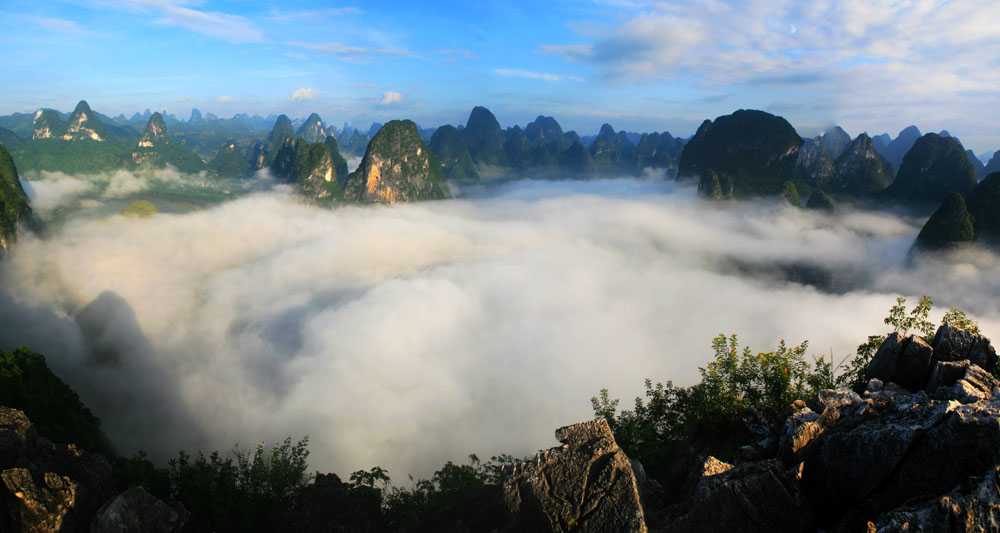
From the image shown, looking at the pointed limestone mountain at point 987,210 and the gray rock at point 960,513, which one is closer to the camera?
the gray rock at point 960,513

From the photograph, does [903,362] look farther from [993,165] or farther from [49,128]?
[49,128]

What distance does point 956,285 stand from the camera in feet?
168

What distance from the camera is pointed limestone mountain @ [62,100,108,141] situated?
155750mm

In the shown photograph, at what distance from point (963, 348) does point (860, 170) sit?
3826 inches

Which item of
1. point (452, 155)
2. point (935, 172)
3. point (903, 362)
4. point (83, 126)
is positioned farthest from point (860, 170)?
point (83, 126)

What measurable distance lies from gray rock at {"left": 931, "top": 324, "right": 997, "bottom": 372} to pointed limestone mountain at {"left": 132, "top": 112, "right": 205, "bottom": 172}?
191 m

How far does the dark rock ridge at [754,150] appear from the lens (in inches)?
3482

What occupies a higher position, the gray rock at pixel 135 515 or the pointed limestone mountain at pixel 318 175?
the pointed limestone mountain at pixel 318 175

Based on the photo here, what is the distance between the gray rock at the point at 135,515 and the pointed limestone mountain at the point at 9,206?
63842mm

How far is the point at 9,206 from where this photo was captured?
5700 centimetres

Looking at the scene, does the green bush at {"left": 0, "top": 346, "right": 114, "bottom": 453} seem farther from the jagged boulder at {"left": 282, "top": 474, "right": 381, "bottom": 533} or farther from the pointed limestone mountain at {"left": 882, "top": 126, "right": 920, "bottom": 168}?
the pointed limestone mountain at {"left": 882, "top": 126, "right": 920, "bottom": 168}

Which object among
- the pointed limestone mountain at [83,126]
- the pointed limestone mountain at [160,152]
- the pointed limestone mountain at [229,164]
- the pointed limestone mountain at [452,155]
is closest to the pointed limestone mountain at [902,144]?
the pointed limestone mountain at [452,155]

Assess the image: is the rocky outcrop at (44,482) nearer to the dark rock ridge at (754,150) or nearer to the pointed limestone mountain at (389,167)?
the pointed limestone mountain at (389,167)

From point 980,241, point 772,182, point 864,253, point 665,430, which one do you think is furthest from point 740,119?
point 665,430
